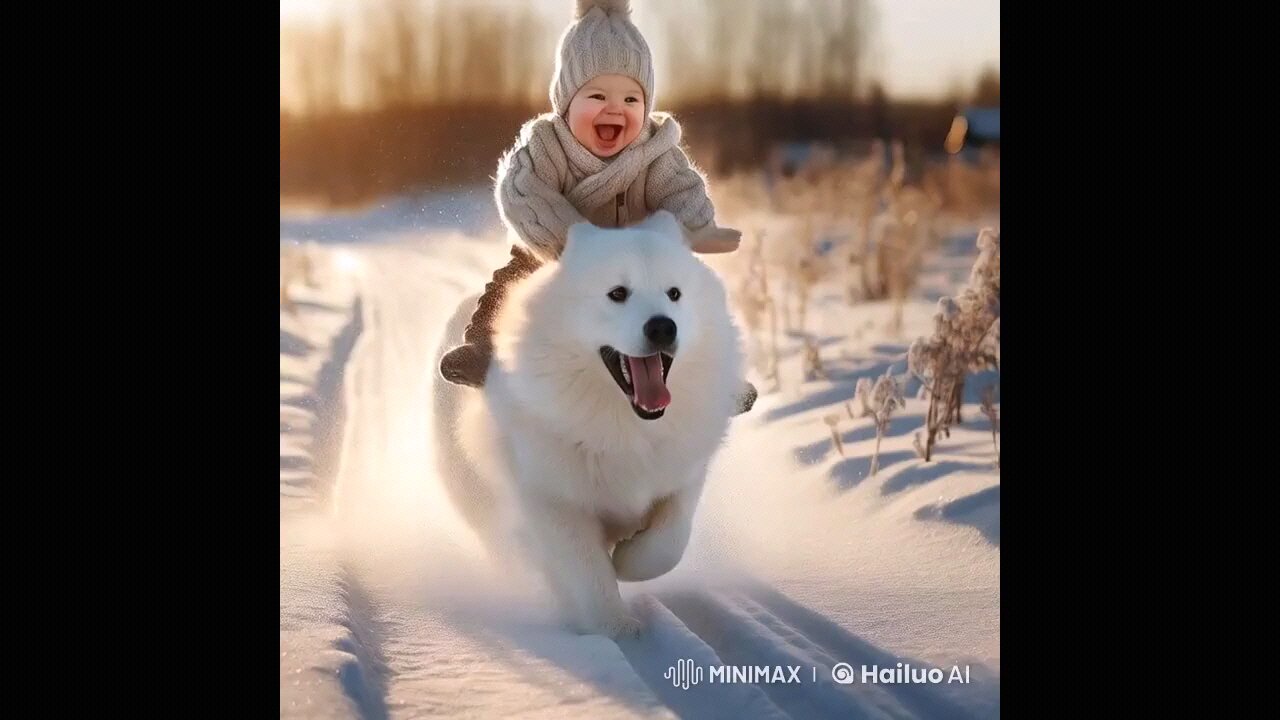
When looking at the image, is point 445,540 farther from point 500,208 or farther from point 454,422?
point 500,208

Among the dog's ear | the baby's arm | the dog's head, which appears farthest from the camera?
the baby's arm

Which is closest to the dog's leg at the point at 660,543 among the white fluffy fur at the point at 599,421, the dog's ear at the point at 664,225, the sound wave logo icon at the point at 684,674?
the white fluffy fur at the point at 599,421

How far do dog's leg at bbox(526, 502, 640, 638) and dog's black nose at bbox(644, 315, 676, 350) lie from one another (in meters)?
0.78

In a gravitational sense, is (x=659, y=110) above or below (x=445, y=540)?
above

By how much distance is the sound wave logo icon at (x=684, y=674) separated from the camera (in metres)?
4.09

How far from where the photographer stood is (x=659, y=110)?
17.3ft

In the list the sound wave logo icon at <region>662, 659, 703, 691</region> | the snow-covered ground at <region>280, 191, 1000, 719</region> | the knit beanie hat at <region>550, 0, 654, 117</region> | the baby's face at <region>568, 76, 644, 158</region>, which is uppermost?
the knit beanie hat at <region>550, 0, 654, 117</region>

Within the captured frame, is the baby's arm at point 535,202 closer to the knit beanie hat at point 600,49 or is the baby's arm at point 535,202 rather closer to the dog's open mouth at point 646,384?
the knit beanie hat at point 600,49

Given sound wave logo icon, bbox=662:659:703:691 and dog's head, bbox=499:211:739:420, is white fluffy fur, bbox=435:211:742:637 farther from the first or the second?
sound wave logo icon, bbox=662:659:703:691

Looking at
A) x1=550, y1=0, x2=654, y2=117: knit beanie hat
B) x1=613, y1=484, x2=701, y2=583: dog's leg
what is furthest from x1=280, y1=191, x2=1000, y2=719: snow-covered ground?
x1=550, y1=0, x2=654, y2=117: knit beanie hat

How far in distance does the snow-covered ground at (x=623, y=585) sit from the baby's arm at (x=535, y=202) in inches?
33.2

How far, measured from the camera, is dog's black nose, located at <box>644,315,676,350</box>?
3.85 metres
